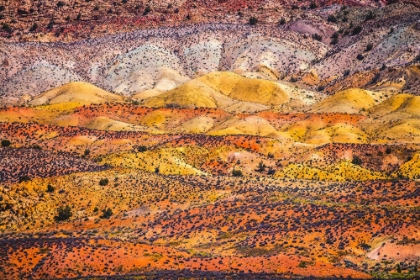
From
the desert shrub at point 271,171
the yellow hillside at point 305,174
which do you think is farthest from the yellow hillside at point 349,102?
the desert shrub at point 271,171

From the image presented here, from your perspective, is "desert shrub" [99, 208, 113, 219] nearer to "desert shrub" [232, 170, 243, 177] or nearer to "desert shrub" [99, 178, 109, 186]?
"desert shrub" [99, 178, 109, 186]

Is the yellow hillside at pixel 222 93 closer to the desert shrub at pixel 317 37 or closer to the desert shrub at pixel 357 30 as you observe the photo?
the desert shrub at pixel 317 37

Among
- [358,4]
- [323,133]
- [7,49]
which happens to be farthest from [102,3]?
[323,133]

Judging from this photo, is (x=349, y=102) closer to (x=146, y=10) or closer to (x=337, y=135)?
(x=337, y=135)

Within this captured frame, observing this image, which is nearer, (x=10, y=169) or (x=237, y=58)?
(x=10, y=169)

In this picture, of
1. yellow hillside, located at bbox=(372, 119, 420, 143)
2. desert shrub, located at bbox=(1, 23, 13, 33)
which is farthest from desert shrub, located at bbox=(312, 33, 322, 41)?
desert shrub, located at bbox=(1, 23, 13, 33)

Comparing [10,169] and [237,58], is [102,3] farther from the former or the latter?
[10,169]
